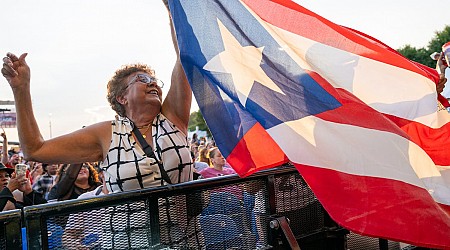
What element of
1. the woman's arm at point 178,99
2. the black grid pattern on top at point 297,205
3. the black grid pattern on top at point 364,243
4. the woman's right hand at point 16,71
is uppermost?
the woman's right hand at point 16,71

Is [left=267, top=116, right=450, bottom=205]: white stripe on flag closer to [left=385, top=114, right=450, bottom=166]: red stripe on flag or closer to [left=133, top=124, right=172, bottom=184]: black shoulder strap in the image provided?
[left=385, top=114, right=450, bottom=166]: red stripe on flag

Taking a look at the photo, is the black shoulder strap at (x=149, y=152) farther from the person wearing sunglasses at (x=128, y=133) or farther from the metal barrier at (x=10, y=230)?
the metal barrier at (x=10, y=230)

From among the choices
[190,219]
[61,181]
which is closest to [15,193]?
[61,181]

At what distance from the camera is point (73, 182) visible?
16.1 feet

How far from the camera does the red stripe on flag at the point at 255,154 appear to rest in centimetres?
230

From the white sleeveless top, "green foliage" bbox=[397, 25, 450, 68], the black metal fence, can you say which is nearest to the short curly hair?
the white sleeveless top

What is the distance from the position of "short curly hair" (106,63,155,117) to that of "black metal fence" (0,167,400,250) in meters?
0.91

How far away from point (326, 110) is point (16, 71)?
1511 mm

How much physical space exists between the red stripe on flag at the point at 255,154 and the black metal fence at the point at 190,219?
0.19 ft

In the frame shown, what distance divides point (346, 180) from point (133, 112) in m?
1.23

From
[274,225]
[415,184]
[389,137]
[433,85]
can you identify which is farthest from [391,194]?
[433,85]

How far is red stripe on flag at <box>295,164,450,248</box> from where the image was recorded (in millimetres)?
1983

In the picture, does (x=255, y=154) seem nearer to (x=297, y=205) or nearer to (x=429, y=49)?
(x=297, y=205)

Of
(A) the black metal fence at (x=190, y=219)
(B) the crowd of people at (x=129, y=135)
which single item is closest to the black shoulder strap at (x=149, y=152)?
(B) the crowd of people at (x=129, y=135)
